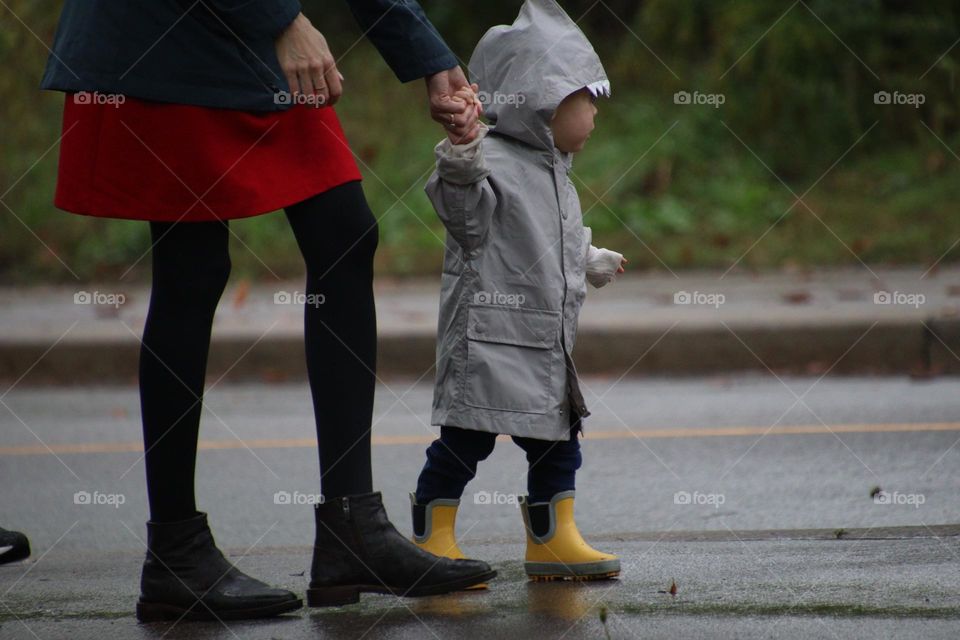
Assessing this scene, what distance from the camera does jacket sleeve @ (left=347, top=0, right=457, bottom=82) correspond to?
2.61 m

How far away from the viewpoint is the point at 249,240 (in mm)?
10000

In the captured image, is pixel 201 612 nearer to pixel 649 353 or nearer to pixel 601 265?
pixel 601 265

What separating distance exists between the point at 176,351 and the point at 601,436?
115 inches

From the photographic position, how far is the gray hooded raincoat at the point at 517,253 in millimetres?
2963

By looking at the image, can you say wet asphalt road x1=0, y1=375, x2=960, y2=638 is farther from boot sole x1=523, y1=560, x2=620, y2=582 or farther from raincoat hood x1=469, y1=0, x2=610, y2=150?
raincoat hood x1=469, y1=0, x2=610, y2=150

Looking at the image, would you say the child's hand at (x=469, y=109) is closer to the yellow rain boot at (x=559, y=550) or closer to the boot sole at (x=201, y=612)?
the yellow rain boot at (x=559, y=550)

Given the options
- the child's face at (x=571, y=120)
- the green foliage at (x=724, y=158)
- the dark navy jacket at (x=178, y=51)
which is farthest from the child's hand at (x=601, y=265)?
the green foliage at (x=724, y=158)

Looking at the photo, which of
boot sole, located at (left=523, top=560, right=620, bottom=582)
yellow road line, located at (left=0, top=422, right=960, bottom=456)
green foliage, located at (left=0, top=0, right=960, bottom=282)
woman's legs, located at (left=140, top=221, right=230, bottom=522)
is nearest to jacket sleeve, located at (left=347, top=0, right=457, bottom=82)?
woman's legs, located at (left=140, top=221, right=230, bottom=522)

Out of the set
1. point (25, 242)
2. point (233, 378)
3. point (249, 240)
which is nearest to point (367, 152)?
point (249, 240)

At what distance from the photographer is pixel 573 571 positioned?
3045mm

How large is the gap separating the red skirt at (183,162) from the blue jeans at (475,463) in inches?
28.0

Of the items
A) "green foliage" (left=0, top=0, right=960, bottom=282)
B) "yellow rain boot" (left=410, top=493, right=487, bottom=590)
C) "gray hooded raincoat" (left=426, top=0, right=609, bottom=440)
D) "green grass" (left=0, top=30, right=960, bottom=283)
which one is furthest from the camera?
"green foliage" (left=0, top=0, right=960, bottom=282)

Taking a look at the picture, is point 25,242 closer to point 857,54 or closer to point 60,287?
point 60,287

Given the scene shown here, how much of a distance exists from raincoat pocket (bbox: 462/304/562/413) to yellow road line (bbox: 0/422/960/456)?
2.29m
